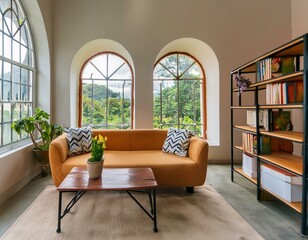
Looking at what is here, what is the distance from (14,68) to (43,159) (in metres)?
1.46

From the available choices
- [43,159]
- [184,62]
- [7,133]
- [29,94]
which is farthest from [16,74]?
[184,62]

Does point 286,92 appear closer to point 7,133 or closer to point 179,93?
point 179,93

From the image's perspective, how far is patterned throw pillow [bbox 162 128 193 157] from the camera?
274cm

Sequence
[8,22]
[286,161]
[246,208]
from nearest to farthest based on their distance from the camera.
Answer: [286,161] < [246,208] < [8,22]

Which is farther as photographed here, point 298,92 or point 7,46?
point 7,46

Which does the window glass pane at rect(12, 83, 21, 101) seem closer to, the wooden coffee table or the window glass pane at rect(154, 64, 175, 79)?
the wooden coffee table

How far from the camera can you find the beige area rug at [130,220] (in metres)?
1.65

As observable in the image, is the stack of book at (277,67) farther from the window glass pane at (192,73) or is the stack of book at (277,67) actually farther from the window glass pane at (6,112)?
the window glass pane at (6,112)

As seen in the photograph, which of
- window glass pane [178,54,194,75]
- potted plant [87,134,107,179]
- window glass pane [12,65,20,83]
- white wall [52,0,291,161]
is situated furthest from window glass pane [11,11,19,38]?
window glass pane [178,54,194,75]

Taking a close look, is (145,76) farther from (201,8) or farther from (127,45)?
(201,8)

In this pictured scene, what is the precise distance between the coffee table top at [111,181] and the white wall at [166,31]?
6.04ft

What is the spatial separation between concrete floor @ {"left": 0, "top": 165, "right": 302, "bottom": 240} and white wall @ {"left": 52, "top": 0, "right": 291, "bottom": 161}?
3.73ft

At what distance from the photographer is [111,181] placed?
5.84 ft

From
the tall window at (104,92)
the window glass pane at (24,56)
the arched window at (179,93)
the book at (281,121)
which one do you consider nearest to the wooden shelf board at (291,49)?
the book at (281,121)
